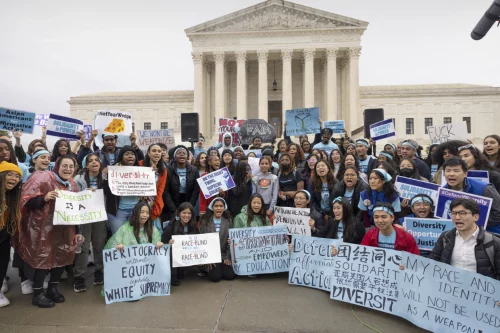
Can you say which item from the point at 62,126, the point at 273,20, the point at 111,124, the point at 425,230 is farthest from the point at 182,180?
the point at 273,20

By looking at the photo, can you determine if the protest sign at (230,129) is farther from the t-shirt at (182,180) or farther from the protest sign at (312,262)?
the protest sign at (312,262)

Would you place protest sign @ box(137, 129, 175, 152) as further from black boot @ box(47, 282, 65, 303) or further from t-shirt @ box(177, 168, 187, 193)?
black boot @ box(47, 282, 65, 303)

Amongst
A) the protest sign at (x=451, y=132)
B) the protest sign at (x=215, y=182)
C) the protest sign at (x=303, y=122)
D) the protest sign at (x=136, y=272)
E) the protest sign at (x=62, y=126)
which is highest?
the protest sign at (x=303, y=122)

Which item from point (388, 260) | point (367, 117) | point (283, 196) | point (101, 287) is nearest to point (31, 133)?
point (101, 287)

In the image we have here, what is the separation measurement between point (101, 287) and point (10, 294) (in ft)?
4.49

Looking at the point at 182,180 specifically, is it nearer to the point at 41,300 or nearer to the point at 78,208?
the point at 78,208

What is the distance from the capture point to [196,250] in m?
5.64

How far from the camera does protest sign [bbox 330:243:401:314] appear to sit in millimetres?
4449

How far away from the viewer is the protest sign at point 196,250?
5.51m

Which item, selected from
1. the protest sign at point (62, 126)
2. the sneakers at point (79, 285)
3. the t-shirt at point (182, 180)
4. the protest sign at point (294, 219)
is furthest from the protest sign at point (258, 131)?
the sneakers at point (79, 285)

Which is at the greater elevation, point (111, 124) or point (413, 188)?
point (111, 124)

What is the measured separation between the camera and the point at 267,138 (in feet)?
43.0

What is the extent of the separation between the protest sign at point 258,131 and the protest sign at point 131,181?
24.6 feet

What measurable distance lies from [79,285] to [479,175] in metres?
6.53
